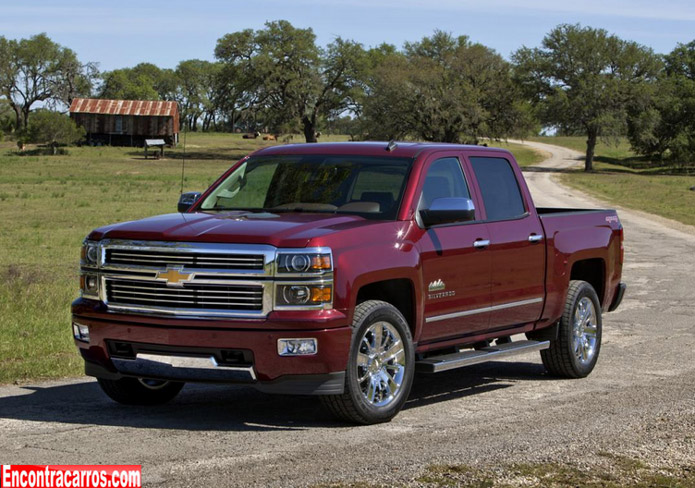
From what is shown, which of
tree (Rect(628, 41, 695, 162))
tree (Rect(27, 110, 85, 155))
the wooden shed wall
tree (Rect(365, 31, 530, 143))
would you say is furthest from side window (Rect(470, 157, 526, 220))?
the wooden shed wall

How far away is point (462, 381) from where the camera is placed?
9414 mm

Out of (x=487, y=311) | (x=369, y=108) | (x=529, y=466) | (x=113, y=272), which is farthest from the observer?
(x=369, y=108)

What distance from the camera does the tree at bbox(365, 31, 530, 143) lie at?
8481 cm

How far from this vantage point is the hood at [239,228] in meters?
6.83

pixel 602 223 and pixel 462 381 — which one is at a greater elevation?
pixel 602 223

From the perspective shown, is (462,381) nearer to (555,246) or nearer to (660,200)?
(555,246)

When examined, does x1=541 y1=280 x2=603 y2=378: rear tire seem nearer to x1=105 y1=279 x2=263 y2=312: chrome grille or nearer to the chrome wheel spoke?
the chrome wheel spoke

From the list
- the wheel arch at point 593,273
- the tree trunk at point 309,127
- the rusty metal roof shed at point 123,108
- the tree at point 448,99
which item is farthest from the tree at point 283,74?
the wheel arch at point 593,273

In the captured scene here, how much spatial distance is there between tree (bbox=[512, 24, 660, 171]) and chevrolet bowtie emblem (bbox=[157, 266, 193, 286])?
81.1m

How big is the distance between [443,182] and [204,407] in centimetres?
248

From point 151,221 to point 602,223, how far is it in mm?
4546

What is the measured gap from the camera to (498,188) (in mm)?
8906

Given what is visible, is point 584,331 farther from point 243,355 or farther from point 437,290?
point 243,355

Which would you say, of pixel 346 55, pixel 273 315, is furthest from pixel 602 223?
pixel 346 55
